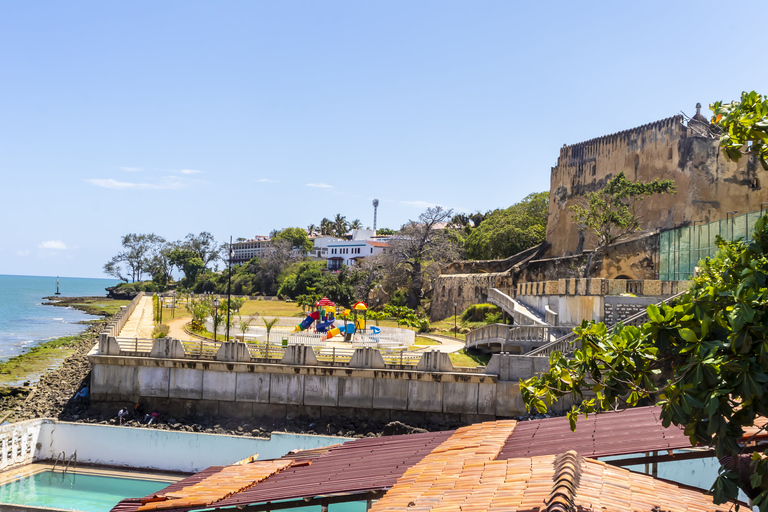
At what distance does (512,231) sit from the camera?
6400 cm

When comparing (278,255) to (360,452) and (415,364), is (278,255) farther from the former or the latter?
(360,452)

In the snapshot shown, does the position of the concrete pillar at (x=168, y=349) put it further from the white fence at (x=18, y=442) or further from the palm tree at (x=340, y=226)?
the palm tree at (x=340, y=226)

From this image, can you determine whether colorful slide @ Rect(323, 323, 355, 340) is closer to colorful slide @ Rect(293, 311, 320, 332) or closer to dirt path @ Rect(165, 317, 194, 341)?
colorful slide @ Rect(293, 311, 320, 332)

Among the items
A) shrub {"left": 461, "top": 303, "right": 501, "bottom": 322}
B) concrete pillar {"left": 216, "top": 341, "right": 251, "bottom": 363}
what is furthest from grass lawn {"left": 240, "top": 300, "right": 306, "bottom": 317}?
concrete pillar {"left": 216, "top": 341, "right": 251, "bottom": 363}

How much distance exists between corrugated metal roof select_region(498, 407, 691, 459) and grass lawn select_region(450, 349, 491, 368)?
16.3 metres

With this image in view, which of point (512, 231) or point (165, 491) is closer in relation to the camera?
point (165, 491)

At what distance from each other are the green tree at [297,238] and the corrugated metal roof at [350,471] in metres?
111

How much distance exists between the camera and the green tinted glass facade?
25.5 metres

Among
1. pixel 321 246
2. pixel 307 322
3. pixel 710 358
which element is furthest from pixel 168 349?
pixel 321 246

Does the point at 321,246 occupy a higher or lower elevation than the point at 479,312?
higher

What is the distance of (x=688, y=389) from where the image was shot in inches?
175

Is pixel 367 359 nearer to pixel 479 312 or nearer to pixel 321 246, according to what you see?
pixel 479 312

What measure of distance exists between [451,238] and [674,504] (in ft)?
198

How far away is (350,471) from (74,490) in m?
12.4
